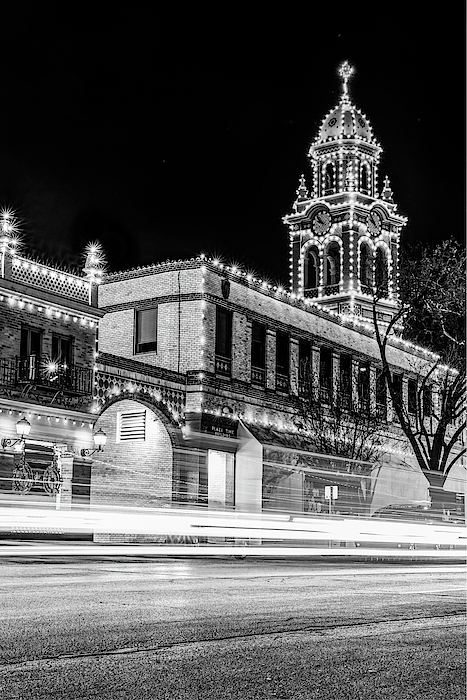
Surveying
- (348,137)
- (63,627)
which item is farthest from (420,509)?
(348,137)

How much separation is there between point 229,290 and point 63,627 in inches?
1197

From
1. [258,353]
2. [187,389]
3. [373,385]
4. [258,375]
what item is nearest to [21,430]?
[187,389]

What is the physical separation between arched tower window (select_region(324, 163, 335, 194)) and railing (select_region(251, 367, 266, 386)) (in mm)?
22333

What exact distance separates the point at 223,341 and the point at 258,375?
8.84 ft

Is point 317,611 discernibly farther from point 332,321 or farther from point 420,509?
point 332,321

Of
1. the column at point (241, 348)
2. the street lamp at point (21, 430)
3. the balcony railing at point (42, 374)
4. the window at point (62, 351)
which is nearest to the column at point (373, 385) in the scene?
the column at point (241, 348)

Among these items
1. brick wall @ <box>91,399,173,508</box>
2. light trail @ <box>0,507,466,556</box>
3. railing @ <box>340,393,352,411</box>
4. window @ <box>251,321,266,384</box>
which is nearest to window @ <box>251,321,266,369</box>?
window @ <box>251,321,266,384</box>

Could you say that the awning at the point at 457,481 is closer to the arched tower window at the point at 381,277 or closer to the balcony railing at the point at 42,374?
the arched tower window at the point at 381,277

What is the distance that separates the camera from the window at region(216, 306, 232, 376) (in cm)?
3803

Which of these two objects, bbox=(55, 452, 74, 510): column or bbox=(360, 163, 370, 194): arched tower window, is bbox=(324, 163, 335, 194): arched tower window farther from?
bbox=(55, 452, 74, 510): column

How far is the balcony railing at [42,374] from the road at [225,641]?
16155 millimetres

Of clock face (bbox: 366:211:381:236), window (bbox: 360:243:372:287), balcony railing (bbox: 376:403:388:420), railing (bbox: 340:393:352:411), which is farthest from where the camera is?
clock face (bbox: 366:211:381:236)

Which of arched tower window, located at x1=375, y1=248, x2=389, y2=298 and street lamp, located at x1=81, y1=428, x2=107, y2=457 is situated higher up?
arched tower window, located at x1=375, y1=248, x2=389, y2=298

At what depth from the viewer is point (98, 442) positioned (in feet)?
99.4
